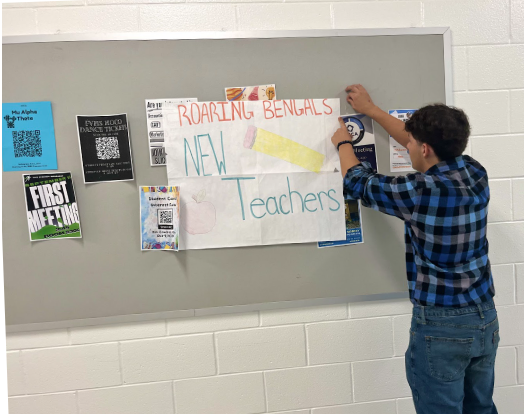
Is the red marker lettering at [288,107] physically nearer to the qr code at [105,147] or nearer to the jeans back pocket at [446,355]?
the qr code at [105,147]

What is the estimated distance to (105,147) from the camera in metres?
1.31

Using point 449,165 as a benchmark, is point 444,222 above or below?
below

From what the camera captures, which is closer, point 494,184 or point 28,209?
point 28,209

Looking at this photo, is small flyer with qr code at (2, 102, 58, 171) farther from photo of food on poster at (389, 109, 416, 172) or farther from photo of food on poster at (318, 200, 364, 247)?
photo of food on poster at (389, 109, 416, 172)

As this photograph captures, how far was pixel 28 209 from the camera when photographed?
4.29 ft

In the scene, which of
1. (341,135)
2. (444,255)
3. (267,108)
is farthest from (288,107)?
(444,255)

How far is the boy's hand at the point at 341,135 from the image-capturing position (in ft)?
4.42

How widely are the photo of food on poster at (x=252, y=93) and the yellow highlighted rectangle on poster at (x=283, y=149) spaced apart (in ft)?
0.36

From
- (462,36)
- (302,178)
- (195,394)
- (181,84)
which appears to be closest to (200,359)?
(195,394)

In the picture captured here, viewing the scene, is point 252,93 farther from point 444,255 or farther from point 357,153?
point 444,255

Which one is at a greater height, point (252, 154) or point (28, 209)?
point (252, 154)

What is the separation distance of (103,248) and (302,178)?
765mm

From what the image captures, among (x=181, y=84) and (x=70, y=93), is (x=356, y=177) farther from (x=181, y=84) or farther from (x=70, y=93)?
(x=70, y=93)

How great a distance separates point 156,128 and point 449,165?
0.97 metres
